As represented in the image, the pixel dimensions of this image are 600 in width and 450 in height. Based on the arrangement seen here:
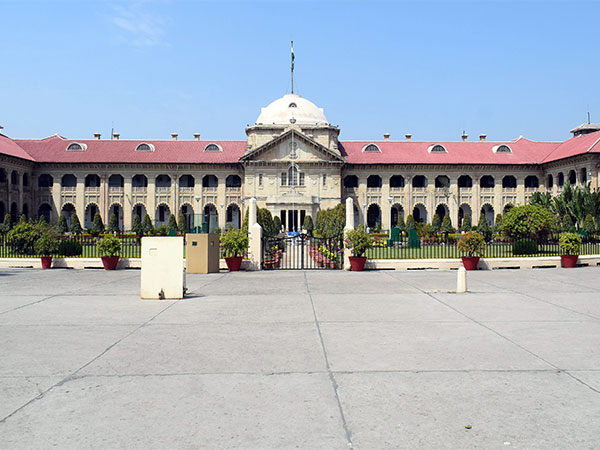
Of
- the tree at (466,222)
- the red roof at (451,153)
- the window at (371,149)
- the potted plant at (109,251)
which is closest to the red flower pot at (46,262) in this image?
the potted plant at (109,251)

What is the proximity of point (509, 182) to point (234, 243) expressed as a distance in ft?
156

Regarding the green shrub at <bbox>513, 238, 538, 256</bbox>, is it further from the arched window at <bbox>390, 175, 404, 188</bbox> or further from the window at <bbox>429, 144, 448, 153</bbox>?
the window at <bbox>429, 144, 448, 153</bbox>

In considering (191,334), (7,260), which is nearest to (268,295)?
(191,334)

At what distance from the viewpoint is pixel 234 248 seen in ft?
69.2

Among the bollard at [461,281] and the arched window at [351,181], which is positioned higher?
the arched window at [351,181]

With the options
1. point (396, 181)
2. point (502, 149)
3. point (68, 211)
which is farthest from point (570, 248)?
point (68, 211)

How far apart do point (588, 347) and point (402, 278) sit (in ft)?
33.9

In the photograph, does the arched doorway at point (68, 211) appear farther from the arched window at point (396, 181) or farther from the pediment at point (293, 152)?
the arched window at point (396, 181)

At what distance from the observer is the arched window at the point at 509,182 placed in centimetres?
6016

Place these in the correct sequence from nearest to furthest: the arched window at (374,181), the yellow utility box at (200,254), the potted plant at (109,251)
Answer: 1. the yellow utility box at (200,254)
2. the potted plant at (109,251)
3. the arched window at (374,181)

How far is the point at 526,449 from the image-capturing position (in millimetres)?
4152

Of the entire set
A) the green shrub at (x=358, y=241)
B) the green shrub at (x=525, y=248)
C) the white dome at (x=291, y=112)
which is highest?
the white dome at (x=291, y=112)

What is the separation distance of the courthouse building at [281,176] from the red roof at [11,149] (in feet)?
→ 0.90

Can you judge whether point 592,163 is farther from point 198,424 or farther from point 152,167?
point 198,424
